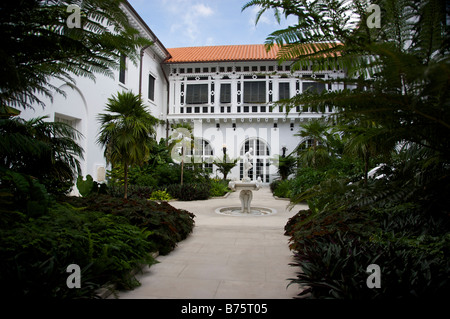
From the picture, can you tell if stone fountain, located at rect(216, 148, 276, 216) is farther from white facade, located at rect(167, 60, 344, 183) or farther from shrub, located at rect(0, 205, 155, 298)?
white facade, located at rect(167, 60, 344, 183)

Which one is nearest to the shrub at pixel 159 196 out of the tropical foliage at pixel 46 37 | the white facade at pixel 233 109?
the white facade at pixel 233 109

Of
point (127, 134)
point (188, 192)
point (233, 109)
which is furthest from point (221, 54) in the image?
point (127, 134)

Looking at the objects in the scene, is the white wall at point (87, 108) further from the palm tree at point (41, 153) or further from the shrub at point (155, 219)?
the shrub at point (155, 219)

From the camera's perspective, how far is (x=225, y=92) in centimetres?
1802

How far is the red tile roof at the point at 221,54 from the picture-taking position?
17134 mm

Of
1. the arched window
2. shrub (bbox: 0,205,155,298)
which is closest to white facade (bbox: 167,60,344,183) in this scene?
the arched window

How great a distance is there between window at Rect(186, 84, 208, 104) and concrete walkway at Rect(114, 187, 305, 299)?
13570 mm

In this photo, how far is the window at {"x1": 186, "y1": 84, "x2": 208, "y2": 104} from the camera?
1809 centimetres

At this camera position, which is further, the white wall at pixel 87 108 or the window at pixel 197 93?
the window at pixel 197 93

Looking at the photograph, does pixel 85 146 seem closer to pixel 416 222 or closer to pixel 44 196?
pixel 44 196

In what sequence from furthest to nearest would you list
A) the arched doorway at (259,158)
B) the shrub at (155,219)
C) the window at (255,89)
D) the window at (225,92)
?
the arched doorway at (259,158) → the window at (225,92) → the window at (255,89) → the shrub at (155,219)

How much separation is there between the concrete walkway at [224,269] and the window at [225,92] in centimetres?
1341
